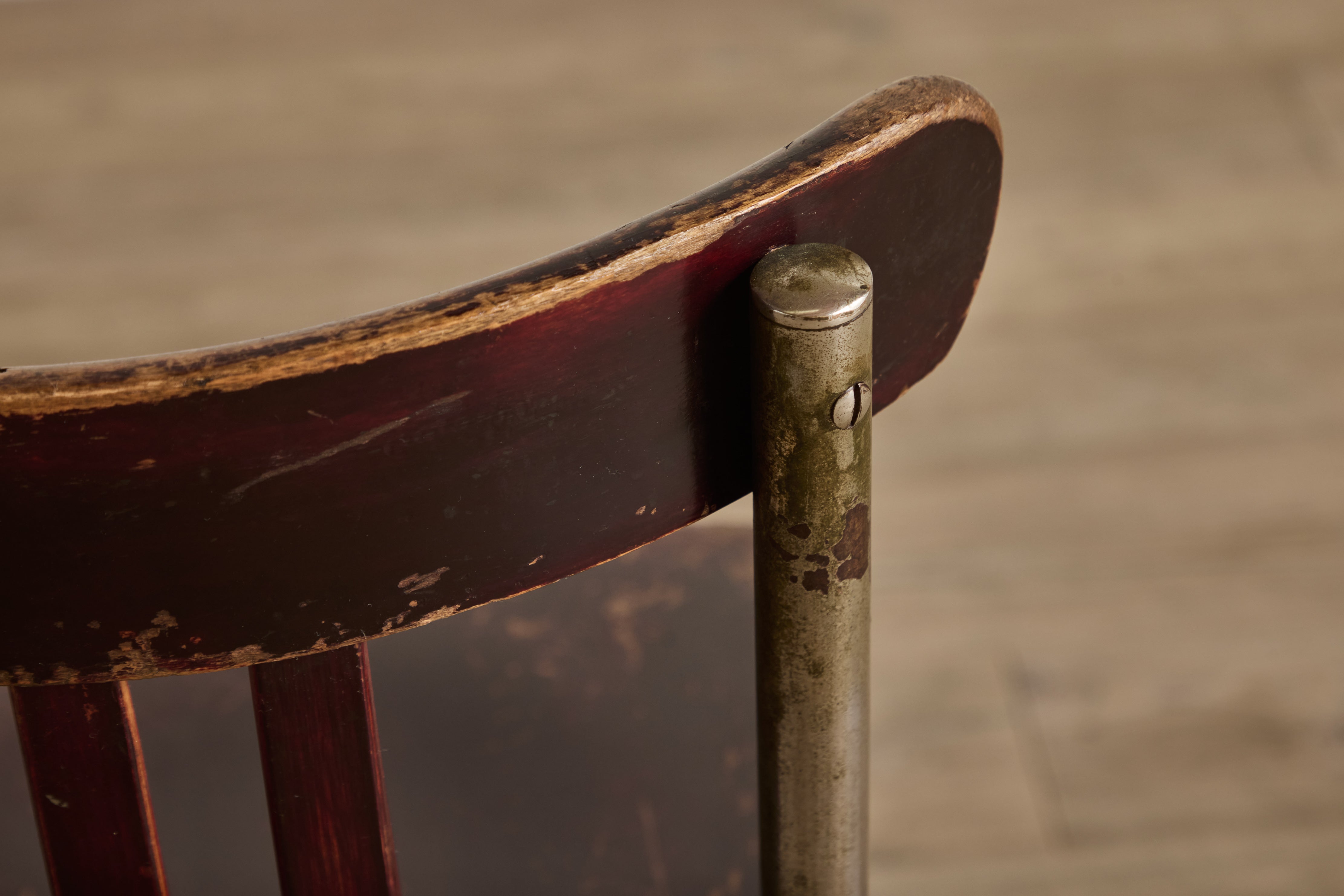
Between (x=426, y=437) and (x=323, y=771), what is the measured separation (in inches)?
4.2

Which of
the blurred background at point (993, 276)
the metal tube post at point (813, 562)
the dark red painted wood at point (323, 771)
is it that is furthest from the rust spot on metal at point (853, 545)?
the blurred background at point (993, 276)

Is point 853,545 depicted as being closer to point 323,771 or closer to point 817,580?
point 817,580

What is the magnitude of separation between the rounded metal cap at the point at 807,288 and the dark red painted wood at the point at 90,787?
0.19 metres

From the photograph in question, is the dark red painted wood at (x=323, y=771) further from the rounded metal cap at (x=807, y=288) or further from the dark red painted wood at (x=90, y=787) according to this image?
the rounded metal cap at (x=807, y=288)

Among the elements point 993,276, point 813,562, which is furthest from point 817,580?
point 993,276

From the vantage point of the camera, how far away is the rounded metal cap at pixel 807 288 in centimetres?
35

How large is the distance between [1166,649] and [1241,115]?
0.95 metres

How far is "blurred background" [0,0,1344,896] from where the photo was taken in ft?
3.92

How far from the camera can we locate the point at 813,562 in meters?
0.40

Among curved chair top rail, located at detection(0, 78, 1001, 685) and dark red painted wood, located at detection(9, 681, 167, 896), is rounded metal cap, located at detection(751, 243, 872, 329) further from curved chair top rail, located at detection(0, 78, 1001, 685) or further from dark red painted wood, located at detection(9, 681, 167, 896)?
dark red painted wood, located at detection(9, 681, 167, 896)

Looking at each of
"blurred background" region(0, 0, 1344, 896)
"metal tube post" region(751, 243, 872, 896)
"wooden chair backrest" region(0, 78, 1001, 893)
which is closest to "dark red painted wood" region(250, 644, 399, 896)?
"wooden chair backrest" region(0, 78, 1001, 893)

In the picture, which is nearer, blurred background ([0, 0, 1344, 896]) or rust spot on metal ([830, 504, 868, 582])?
rust spot on metal ([830, 504, 868, 582])

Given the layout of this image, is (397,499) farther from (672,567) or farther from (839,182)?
(672,567)

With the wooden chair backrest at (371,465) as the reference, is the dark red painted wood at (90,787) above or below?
below
